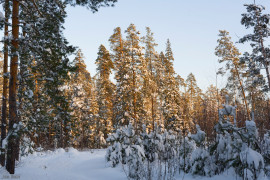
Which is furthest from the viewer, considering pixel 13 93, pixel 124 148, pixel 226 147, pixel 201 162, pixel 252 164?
pixel 124 148

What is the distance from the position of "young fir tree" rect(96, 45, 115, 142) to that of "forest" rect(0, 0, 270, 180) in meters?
0.12

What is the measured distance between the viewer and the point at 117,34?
20.6 m

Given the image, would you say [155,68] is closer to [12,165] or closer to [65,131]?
[65,131]

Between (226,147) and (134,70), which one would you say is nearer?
(226,147)

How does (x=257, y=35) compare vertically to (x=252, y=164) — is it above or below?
above

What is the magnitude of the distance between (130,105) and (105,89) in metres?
6.65

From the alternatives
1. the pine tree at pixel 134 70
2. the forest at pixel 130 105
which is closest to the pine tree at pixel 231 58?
the forest at pixel 130 105

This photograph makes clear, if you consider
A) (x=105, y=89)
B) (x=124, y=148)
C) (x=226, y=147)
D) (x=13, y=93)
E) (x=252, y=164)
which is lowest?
(x=124, y=148)

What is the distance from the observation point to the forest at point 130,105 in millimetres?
4512

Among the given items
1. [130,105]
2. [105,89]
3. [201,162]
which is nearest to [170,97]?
[130,105]

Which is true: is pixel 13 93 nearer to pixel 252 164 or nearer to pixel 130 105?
pixel 252 164

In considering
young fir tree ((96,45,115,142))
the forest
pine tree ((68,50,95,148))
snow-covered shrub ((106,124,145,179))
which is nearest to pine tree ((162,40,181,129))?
the forest

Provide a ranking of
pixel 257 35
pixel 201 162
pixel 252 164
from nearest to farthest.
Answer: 1. pixel 252 164
2. pixel 201 162
3. pixel 257 35

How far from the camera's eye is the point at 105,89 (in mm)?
22438
